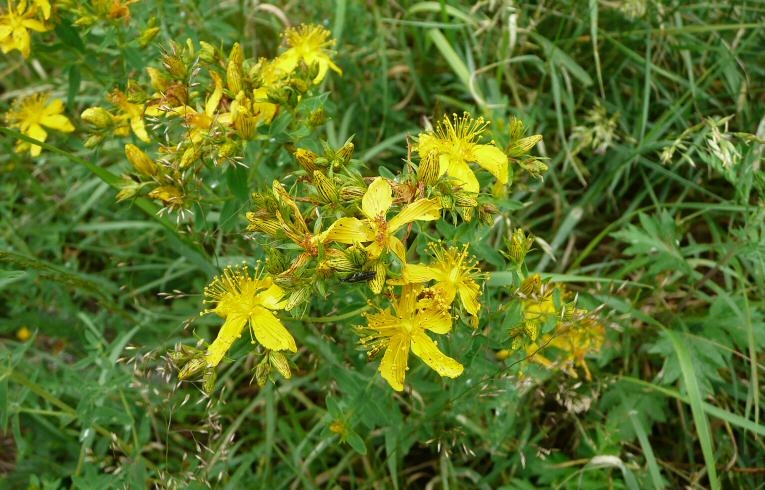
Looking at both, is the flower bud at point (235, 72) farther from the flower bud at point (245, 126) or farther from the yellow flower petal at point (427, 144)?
the yellow flower petal at point (427, 144)

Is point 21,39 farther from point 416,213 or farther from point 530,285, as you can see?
point 530,285

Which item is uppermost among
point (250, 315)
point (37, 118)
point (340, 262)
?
point (340, 262)

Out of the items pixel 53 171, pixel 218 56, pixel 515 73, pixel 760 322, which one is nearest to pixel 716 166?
A: pixel 760 322

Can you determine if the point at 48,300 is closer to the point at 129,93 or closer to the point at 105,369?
the point at 105,369

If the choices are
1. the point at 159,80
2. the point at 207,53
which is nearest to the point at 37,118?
the point at 159,80

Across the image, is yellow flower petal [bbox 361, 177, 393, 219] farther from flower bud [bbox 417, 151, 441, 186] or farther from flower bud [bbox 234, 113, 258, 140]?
flower bud [bbox 234, 113, 258, 140]

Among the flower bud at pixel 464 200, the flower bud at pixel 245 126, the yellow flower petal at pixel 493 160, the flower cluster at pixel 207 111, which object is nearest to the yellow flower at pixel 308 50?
the flower cluster at pixel 207 111
